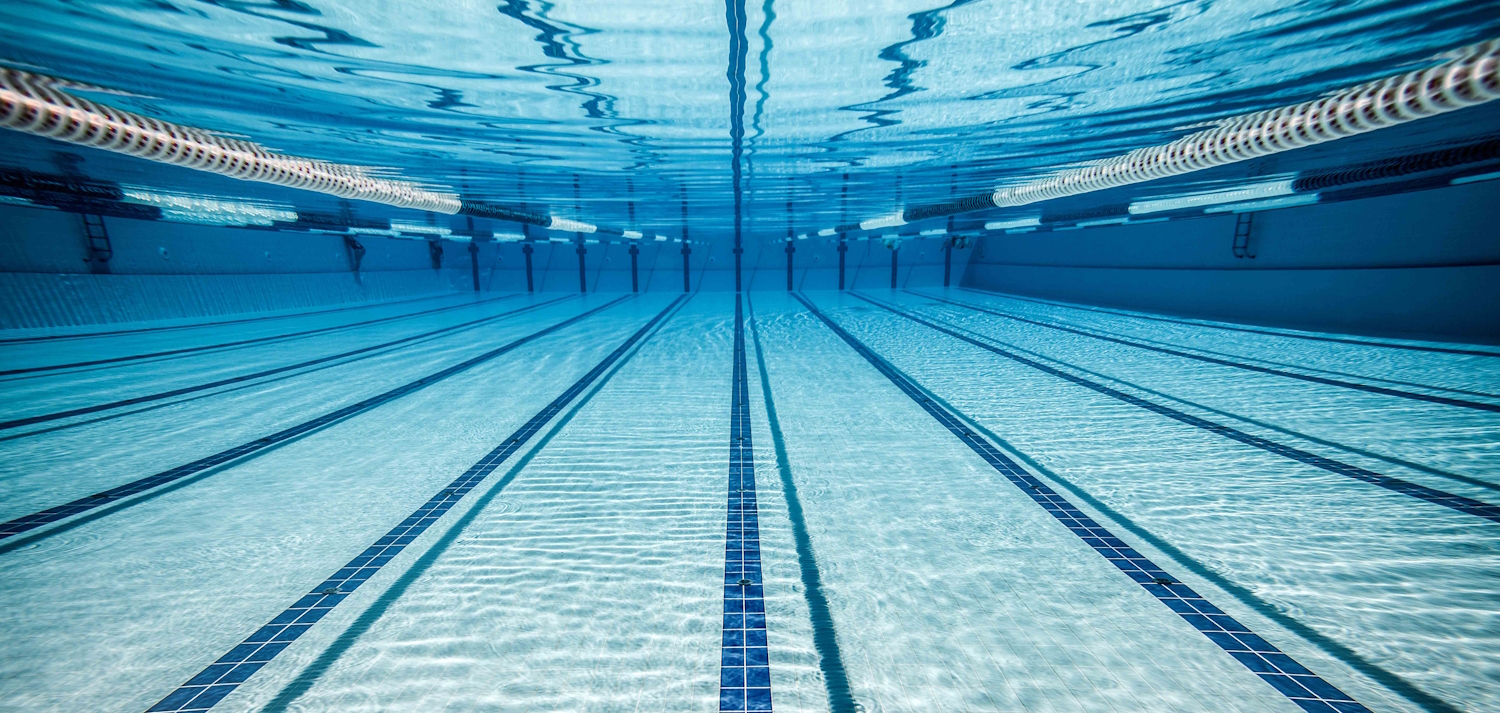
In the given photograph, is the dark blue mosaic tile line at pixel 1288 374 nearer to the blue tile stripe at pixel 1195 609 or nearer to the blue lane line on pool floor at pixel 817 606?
the blue tile stripe at pixel 1195 609

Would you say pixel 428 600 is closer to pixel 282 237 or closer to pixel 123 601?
pixel 123 601

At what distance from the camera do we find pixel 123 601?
2271 millimetres

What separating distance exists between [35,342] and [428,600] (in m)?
11.0

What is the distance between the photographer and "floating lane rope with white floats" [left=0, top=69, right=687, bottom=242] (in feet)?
10.4

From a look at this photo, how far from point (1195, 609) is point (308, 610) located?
344 cm

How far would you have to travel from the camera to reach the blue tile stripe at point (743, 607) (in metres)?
1.79

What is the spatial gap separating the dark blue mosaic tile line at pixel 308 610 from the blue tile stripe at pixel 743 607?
1549 mm

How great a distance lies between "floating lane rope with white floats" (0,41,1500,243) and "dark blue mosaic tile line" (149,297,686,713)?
9.94 feet

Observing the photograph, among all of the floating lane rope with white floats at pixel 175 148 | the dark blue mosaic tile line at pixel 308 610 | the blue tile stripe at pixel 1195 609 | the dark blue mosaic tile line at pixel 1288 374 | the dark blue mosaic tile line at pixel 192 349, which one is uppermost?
the floating lane rope with white floats at pixel 175 148

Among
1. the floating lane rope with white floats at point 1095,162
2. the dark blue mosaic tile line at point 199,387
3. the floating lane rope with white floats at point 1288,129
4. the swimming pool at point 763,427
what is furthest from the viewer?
the dark blue mosaic tile line at point 199,387

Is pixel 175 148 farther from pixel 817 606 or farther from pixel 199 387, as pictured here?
pixel 817 606

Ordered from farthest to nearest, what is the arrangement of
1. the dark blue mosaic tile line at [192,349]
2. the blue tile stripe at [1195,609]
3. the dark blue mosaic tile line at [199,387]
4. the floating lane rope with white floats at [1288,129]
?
the dark blue mosaic tile line at [192,349] < the dark blue mosaic tile line at [199,387] < the floating lane rope with white floats at [1288,129] < the blue tile stripe at [1195,609]

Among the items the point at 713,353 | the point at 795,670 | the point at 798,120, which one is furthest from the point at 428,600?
the point at 713,353

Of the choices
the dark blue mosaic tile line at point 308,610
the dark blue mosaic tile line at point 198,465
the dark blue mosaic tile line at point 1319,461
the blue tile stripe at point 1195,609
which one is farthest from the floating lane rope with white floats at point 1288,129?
the dark blue mosaic tile line at point 198,465
